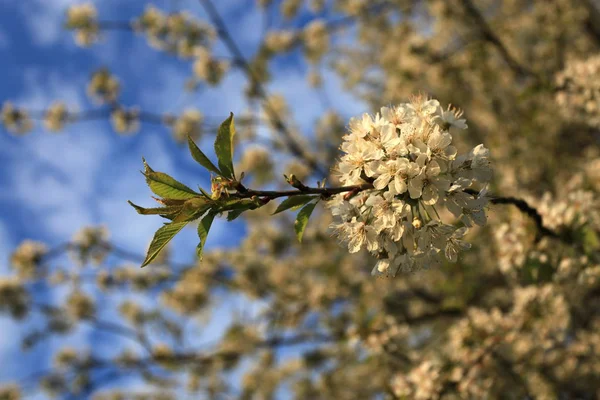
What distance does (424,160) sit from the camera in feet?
4.83

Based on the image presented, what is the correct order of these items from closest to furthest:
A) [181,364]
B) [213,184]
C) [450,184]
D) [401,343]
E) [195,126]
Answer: [213,184], [450,184], [401,343], [181,364], [195,126]

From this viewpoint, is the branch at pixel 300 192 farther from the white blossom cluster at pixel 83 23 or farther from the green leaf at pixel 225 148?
the white blossom cluster at pixel 83 23

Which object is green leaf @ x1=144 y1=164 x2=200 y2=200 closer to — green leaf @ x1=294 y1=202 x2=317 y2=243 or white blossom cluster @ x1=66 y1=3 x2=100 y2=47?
green leaf @ x1=294 y1=202 x2=317 y2=243

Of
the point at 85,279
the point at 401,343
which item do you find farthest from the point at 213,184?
the point at 85,279

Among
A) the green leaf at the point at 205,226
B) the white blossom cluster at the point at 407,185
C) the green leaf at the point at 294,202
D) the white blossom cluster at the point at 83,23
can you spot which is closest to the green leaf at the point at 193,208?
the green leaf at the point at 205,226

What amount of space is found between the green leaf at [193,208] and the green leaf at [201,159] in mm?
124

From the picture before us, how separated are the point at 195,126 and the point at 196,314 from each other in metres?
2.60

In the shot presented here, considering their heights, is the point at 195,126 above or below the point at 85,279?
above

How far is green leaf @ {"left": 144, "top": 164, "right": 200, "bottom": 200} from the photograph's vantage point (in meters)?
1.43

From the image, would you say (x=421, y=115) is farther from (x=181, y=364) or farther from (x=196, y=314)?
(x=196, y=314)

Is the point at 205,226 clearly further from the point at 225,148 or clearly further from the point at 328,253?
the point at 328,253

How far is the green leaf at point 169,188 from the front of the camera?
1426 millimetres

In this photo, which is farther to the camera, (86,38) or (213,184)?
(86,38)

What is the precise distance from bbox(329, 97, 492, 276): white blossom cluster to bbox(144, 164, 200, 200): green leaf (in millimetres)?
499
